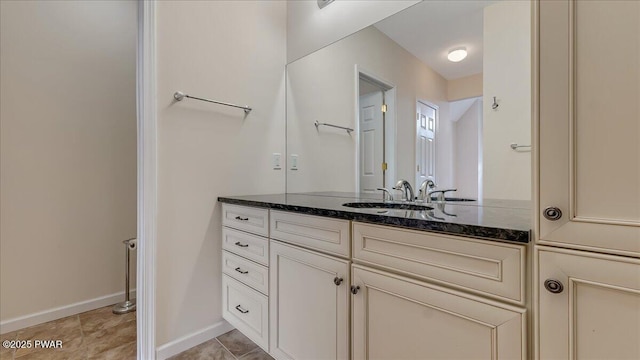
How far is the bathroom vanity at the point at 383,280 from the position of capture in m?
0.73

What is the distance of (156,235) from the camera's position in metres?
1.54

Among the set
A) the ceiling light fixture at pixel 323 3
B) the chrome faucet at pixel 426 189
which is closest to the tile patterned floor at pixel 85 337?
the chrome faucet at pixel 426 189

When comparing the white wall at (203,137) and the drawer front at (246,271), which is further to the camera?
the white wall at (203,137)

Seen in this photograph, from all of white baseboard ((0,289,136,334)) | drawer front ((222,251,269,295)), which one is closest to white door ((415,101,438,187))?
drawer front ((222,251,269,295))

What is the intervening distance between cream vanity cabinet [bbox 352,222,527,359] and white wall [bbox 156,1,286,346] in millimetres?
1055

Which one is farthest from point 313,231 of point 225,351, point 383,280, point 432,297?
point 225,351

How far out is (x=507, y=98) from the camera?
121 cm

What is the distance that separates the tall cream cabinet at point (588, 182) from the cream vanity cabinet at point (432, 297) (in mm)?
70

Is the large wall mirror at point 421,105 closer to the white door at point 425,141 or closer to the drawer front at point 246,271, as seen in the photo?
the white door at point 425,141

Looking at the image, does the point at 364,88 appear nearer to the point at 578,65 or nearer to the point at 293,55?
the point at 293,55

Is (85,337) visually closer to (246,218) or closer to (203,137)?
(246,218)

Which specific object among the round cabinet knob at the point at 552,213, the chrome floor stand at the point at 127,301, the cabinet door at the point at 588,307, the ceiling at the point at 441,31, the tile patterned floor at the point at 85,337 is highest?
the ceiling at the point at 441,31

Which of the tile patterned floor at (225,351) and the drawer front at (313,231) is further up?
the drawer front at (313,231)

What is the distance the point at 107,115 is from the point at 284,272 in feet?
6.38
